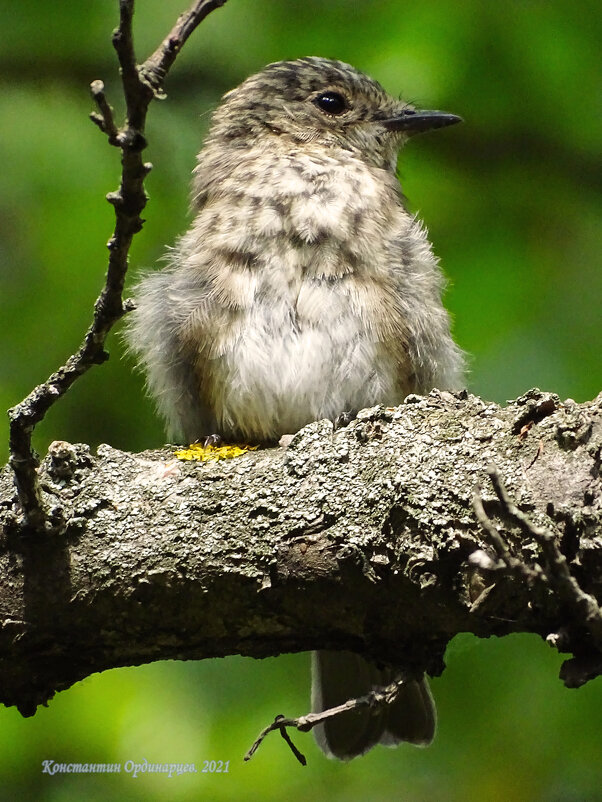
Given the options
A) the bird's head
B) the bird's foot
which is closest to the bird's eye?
the bird's head

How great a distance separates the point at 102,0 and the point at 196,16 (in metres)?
2.76

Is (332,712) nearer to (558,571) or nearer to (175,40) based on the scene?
(558,571)

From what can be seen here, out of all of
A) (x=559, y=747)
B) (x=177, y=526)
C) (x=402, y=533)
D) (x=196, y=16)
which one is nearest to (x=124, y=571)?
(x=177, y=526)

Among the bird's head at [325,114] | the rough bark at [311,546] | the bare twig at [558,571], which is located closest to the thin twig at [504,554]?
the bare twig at [558,571]

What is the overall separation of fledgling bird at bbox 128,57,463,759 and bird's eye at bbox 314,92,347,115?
353 millimetres

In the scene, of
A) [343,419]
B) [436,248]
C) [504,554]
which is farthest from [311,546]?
[436,248]

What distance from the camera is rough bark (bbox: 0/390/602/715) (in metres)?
2.45

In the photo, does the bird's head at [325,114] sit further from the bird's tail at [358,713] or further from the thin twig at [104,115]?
the thin twig at [104,115]

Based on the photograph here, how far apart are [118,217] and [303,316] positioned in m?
1.35

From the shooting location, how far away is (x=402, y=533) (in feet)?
8.30

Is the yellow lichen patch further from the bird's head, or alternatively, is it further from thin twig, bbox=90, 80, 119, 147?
the bird's head

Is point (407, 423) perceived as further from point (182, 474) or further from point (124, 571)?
point (124, 571)

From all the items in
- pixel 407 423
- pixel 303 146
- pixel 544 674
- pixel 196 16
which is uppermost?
pixel 303 146

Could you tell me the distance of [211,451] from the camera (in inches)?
135
